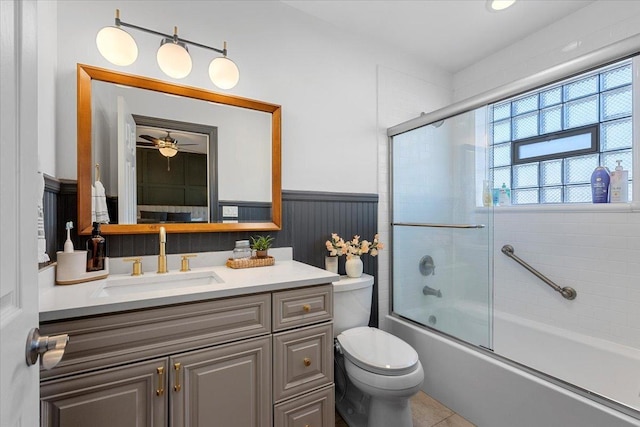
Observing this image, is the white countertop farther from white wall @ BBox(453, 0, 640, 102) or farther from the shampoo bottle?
white wall @ BBox(453, 0, 640, 102)

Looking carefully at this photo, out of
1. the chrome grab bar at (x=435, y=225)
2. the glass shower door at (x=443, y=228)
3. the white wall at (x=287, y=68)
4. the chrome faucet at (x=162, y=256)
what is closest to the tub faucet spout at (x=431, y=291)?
the glass shower door at (x=443, y=228)

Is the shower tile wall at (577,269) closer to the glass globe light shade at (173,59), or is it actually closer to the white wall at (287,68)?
the white wall at (287,68)

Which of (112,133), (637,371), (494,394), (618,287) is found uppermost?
(112,133)

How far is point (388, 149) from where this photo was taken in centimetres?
232

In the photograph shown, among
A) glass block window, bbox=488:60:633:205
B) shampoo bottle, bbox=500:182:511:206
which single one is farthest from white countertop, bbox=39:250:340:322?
shampoo bottle, bbox=500:182:511:206

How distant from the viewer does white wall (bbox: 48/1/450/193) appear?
4.47 feet

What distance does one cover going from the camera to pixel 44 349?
20.4 inches

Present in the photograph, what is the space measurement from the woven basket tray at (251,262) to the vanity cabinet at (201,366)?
1.37 ft

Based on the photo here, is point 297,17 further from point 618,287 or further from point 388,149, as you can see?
point 618,287

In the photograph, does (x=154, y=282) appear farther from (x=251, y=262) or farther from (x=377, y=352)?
(x=377, y=352)

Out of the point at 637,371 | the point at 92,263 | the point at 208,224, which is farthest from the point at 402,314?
the point at 92,263

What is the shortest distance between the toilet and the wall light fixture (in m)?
1.37

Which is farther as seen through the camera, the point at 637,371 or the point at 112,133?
the point at 637,371

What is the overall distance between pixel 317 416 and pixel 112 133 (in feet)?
5.53
